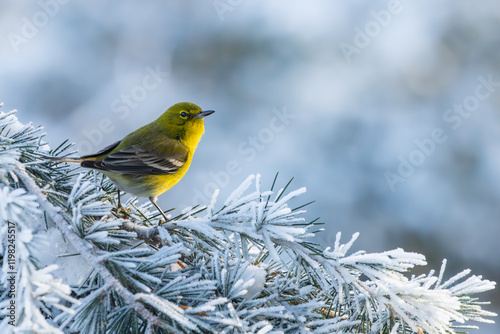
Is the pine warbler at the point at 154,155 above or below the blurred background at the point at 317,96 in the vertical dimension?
below

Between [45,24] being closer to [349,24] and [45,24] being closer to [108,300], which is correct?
[349,24]

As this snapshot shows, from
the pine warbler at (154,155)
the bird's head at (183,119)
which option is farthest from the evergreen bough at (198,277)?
the bird's head at (183,119)

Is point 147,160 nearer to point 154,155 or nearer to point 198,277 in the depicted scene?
point 154,155

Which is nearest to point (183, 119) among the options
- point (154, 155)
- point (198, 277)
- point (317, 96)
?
point (154, 155)

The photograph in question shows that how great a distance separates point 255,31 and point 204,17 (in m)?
0.96

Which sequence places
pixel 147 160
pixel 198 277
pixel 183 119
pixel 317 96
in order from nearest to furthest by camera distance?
pixel 198 277 < pixel 147 160 < pixel 183 119 < pixel 317 96

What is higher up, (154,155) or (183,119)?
(183,119)

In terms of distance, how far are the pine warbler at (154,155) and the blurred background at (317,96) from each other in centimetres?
224

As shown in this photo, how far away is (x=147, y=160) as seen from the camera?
239cm

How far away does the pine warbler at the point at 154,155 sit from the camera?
2004mm

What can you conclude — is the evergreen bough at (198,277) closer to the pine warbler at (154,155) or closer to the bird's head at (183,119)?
the pine warbler at (154,155)

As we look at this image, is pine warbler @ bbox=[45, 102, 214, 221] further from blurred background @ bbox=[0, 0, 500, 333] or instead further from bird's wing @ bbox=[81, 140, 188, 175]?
blurred background @ bbox=[0, 0, 500, 333]

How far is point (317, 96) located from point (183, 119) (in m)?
4.03

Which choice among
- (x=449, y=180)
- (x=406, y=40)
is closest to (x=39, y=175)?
(x=449, y=180)
